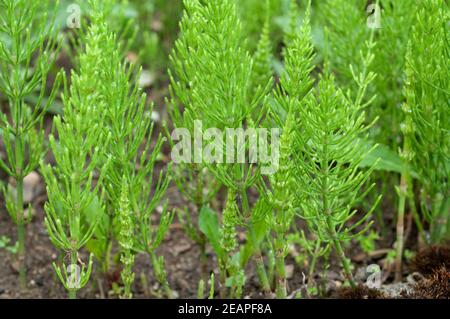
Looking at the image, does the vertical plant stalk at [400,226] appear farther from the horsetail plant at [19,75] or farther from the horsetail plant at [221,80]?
the horsetail plant at [19,75]

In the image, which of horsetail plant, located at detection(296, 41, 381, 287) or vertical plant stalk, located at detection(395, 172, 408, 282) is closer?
horsetail plant, located at detection(296, 41, 381, 287)

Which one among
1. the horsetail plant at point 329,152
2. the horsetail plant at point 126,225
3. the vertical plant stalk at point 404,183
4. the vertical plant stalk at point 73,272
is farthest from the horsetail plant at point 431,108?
the vertical plant stalk at point 73,272

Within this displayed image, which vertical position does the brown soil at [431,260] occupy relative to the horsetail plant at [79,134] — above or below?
below

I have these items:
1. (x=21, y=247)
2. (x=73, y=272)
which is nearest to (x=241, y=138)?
(x=73, y=272)

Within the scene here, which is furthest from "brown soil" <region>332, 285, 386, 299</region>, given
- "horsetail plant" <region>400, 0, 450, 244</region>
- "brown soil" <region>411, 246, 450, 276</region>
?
"horsetail plant" <region>400, 0, 450, 244</region>

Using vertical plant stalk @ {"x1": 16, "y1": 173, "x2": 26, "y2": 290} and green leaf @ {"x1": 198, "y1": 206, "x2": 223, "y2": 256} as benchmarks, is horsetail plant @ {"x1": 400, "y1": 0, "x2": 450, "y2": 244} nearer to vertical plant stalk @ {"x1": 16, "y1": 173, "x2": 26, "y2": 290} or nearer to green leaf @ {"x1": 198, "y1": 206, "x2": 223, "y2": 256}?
green leaf @ {"x1": 198, "y1": 206, "x2": 223, "y2": 256}

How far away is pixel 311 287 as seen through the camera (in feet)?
7.41

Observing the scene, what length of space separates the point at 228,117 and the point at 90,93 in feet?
1.22

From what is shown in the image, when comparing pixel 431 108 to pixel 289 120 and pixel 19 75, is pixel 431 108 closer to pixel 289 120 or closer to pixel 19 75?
pixel 289 120

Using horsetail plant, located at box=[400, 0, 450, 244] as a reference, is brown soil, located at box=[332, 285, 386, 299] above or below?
below

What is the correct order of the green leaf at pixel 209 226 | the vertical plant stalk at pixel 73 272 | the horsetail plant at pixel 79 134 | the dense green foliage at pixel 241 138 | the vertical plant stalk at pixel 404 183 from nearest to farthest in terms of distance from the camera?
the horsetail plant at pixel 79 134, the dense green foliage at pixel 241 138, the vertical plant stalk at pixel 73 272, the vertical plant stalk at pixel 404 183, the green leaf at pixel 209 226

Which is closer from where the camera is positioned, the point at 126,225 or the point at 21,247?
the point at 126,225
